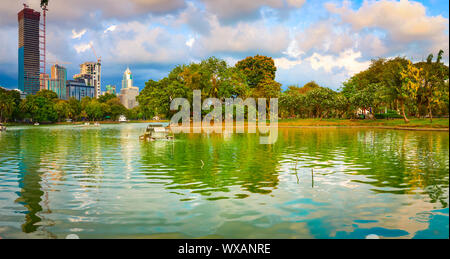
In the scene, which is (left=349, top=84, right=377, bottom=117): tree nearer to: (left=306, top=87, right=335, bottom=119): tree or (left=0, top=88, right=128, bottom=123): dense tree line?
(left=306, top=87, right=335, bottom=119): tree

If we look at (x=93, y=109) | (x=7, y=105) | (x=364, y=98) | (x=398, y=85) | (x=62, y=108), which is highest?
(x=93, y=109)

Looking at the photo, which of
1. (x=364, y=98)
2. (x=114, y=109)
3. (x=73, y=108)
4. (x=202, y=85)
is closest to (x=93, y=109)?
(x=73, y=108)

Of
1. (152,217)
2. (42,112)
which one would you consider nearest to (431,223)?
(152,217)

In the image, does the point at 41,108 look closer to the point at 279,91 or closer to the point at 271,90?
the point at 271,90

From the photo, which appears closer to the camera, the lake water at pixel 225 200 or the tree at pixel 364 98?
the lake water at pixel 225 200

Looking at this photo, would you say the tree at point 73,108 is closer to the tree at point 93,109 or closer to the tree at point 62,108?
the tree at point 62,108

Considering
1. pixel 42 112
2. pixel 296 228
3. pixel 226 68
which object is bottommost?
pixel 296 228

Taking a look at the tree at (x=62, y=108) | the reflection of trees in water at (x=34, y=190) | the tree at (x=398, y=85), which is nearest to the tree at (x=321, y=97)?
the tree at (x=398, y=85)

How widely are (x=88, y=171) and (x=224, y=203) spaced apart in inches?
308

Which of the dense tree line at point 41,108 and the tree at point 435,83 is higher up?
the dense tree line at point 41,108

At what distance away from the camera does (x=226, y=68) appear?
72250mm

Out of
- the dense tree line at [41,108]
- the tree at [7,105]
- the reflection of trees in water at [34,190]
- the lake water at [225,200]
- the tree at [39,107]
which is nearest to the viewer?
the lake water at [225,200]

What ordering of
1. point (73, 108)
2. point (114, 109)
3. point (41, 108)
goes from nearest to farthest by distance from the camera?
point (41, 108) < point (73, 108) < point (114, 109)
